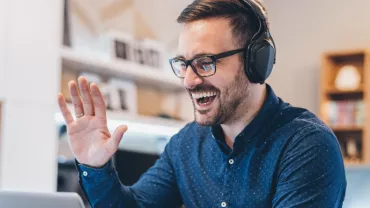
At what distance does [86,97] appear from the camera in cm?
130

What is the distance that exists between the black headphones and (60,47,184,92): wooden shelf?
1.84 meters

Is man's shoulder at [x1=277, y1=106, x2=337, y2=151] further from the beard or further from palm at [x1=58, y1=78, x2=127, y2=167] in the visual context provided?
palm at [x1=58, y1=78, x2=127, y2=167]

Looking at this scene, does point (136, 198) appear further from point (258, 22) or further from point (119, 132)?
point (258, 22)

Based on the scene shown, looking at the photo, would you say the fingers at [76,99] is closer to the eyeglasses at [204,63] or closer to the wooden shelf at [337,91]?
the eyeglasses at [204,63]

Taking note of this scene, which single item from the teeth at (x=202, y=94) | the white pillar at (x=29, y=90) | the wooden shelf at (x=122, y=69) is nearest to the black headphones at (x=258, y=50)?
the teeth at (x=202, y=94)

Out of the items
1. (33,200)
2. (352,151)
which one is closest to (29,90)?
(33,200)

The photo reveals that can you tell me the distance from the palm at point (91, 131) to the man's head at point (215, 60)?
22cm

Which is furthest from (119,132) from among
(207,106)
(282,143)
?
(282,143)

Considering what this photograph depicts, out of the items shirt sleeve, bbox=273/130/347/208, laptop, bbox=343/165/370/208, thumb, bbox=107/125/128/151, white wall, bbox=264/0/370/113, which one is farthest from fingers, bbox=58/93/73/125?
white wall, bbox=264/0/370/113

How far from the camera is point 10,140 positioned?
Result: 110 inches

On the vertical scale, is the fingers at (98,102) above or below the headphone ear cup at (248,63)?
below

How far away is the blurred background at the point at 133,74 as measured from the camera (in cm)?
284

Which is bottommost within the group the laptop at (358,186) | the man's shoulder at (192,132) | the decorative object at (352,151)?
the decorative object at (352,151)

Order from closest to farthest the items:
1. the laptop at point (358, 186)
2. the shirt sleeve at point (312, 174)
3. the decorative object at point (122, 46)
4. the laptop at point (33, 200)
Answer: the laptop at point (33, 200), the shirt sleeve at point (312, 174), the laptop at point (358, 186), the decorative object at point (122, 46)
